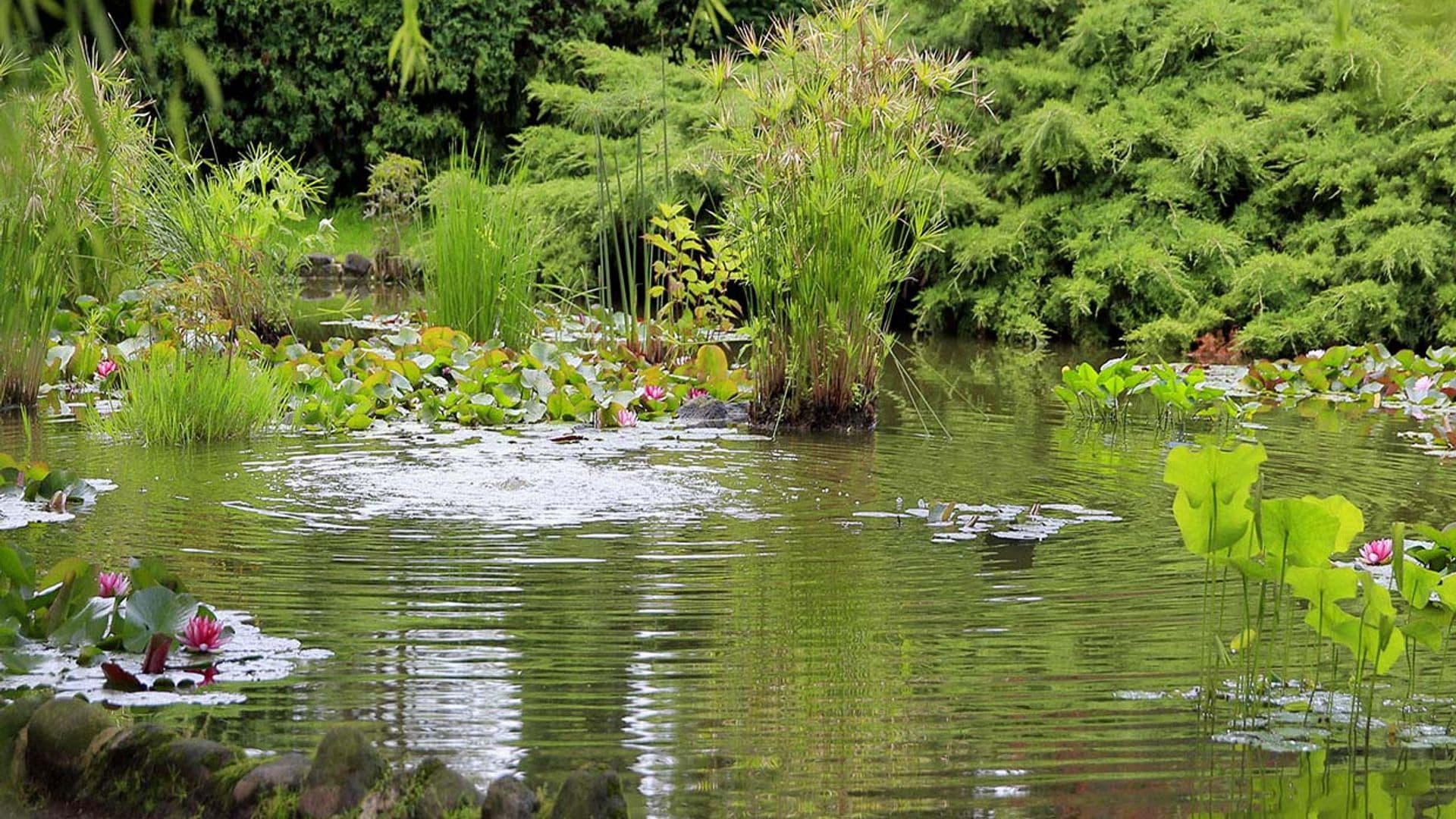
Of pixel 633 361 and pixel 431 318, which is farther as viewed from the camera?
pixel 431 318

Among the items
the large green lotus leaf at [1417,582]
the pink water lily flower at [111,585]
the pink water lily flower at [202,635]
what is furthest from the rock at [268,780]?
the large green lotus leaf at [1417,582]

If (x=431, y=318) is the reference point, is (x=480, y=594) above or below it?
below

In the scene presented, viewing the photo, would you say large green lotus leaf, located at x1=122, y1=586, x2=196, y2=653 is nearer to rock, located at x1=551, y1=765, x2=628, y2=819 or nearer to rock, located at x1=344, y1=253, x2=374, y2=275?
rock, located at x1=551, y1=765, x2=628, y2=819

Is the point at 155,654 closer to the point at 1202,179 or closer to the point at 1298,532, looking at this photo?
the point at 1298,532

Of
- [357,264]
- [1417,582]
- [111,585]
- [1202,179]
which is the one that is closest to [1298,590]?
[1417,582]

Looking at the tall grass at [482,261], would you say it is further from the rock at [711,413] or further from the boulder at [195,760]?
the boulder at [195,760]

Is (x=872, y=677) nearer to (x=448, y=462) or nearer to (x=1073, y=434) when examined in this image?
(x=448, y=462)

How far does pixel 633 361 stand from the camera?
24.5ft

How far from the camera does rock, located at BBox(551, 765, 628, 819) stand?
187cm

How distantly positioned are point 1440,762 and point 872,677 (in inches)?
35.9

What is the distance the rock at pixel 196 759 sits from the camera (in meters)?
2.04

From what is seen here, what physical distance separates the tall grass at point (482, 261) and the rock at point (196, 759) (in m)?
5.81

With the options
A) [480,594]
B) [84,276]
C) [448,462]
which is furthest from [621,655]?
[84,276]

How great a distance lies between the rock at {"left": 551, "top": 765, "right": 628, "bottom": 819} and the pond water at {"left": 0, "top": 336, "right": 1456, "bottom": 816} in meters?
0.19
